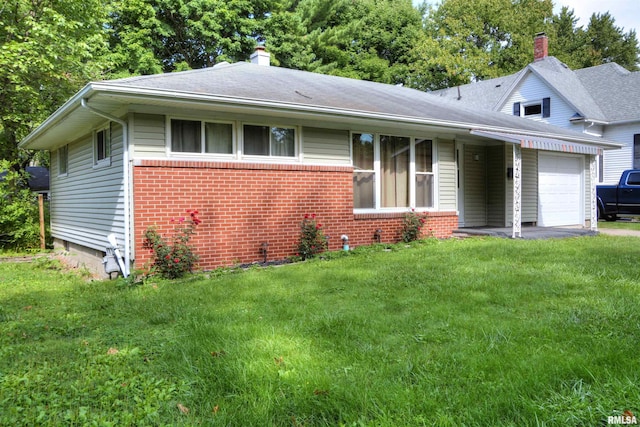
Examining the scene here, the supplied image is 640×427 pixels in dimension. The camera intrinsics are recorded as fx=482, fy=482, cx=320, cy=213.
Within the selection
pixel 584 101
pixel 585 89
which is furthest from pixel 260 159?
pixel 585 89

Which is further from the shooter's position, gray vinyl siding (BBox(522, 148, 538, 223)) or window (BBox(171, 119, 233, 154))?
gray vinyl siding (BBox(522, 148, 538, 223))

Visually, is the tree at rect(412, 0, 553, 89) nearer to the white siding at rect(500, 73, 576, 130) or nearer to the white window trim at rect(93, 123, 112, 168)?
the white siding at rect(500, 73, 576, 130)

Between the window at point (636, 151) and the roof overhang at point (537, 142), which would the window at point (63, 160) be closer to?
the roof overhang at point (537, 142)

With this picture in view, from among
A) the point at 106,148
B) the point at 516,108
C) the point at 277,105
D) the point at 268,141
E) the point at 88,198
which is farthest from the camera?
the point at 516,108

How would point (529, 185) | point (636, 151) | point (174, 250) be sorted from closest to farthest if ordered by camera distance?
1. point (174, 250)
2. point (529, 185)
3. point (636, 151)

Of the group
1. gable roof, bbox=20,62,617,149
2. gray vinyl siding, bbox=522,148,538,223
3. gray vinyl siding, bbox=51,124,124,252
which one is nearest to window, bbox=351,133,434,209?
gable roof, bbox=20,62,617,149

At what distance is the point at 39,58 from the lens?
481 inches

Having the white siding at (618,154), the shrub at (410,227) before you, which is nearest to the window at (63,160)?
the shrub at (410,227)

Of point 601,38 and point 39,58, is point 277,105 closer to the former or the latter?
point 39,58

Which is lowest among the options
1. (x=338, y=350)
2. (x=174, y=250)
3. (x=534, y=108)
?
(x=338, y=350)

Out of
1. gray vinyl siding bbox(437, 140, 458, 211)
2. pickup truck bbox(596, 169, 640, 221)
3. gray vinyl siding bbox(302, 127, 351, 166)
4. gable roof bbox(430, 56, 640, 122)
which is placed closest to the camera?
gray vinyl siding bbox(302, 127, 351, 166)

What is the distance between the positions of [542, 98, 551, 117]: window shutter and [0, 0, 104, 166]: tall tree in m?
19.1

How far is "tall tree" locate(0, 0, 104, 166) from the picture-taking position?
1226 centimetres

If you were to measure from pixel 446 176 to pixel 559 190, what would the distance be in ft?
16.3
